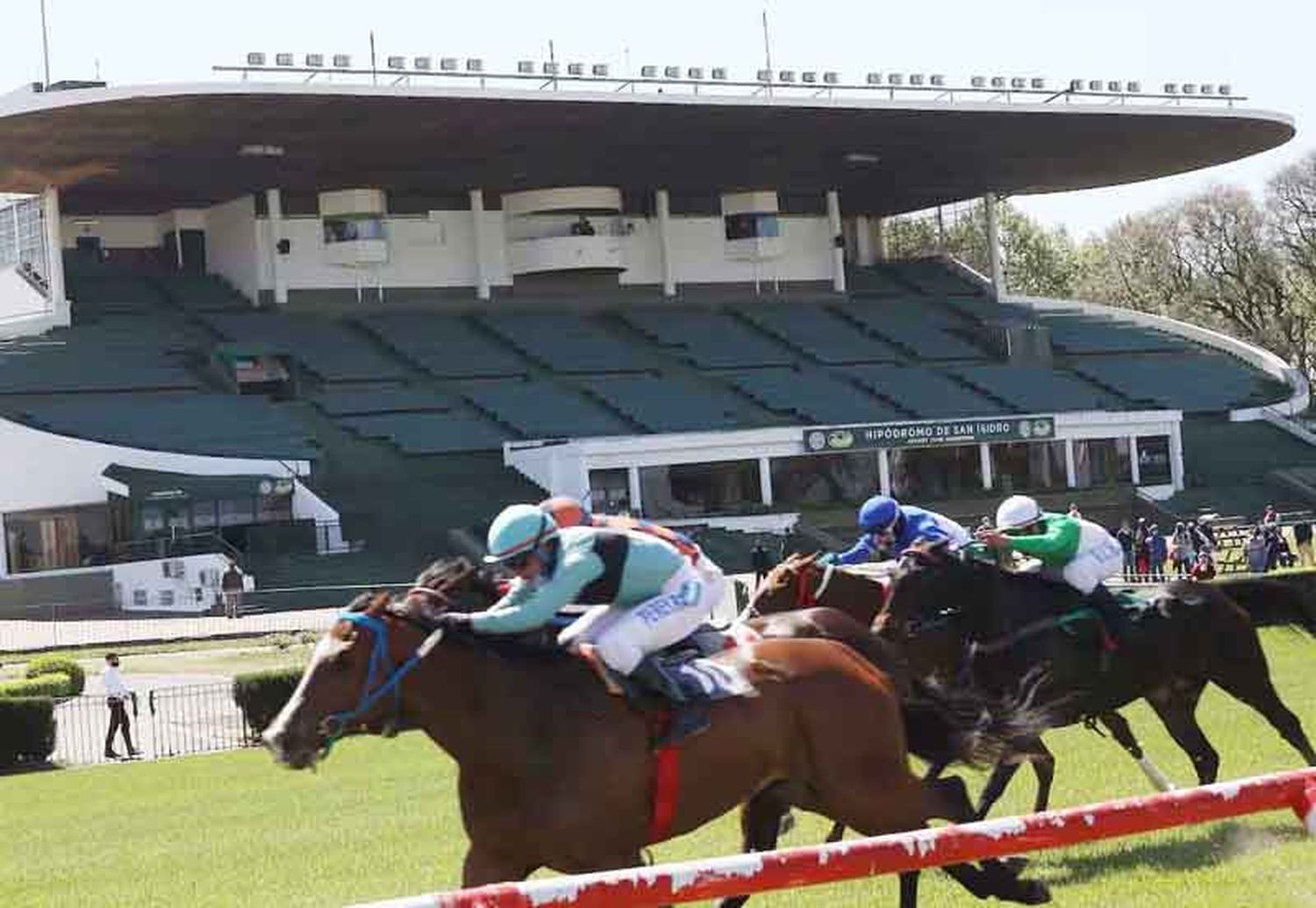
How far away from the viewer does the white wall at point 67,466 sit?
46719mm

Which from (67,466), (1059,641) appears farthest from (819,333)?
(1059,641)

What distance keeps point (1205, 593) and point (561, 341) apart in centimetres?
4723

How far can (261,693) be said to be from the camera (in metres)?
24.9

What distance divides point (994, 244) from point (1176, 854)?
205ft

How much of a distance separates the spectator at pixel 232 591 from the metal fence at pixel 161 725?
37.3ft

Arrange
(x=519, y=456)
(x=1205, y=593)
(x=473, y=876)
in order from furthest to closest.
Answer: (x=519, y=456), (x=1205, y=593), (x=473, y=876)

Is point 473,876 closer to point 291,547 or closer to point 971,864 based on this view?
point 971,864

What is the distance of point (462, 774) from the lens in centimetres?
791

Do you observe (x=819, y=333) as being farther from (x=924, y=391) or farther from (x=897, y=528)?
(x=897, y=528)

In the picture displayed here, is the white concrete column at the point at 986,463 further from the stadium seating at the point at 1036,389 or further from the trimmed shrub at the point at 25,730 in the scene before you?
the trimmed shrub at the point at 25,730

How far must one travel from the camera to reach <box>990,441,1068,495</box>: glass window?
56219 mm

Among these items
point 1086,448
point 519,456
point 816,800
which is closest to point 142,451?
point 519,456

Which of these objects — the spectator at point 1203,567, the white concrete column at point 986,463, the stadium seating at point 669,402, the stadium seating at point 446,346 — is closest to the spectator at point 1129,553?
the spectator at point 1203,567

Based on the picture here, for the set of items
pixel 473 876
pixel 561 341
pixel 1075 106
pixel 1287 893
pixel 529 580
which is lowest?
pixel 1287 893
